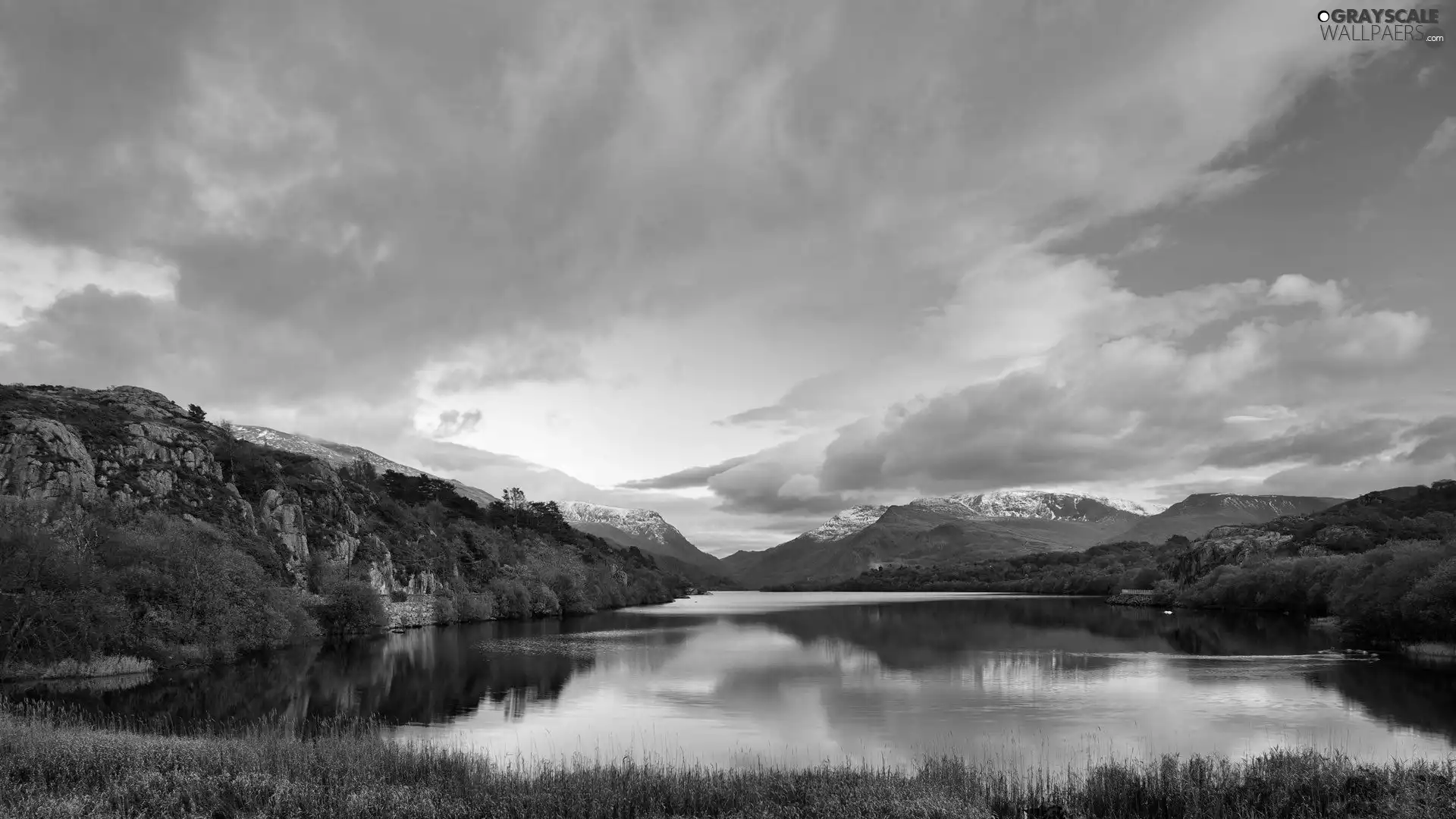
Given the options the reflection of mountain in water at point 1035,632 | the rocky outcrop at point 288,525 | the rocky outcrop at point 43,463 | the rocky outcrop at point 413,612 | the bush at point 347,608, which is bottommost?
the reflection of mountain in water at point 1035,632

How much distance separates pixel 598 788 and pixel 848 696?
3169cm

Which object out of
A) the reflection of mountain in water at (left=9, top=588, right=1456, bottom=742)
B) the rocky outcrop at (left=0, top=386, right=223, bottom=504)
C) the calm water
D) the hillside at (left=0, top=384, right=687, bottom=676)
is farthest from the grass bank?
the rocky outcrop at (left=0, top=386, right=223, bottom=504)

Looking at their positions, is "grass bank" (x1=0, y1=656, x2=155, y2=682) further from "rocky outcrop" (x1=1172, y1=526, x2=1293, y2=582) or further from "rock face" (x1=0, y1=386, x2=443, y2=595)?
"rocky outcrop" (x1=1172, y1=526, x2=1293, y2=582)

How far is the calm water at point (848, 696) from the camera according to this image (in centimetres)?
3691

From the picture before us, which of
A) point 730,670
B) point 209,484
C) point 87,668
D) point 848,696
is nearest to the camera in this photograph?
point 848,696

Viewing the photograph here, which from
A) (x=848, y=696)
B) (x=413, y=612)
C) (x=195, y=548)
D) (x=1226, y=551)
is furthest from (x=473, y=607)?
(x=1226, y=551)

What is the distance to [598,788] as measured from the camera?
76.4 ft

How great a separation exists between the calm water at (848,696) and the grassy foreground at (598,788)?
802 cm

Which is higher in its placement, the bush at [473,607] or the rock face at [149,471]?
the rock face at [149,471]

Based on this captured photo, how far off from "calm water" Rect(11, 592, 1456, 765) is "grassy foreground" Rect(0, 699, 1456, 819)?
26.3ft

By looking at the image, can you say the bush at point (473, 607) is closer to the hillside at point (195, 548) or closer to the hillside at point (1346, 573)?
the hillside at point (195, 548)

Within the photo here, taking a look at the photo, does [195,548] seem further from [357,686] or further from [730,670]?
[730,670]

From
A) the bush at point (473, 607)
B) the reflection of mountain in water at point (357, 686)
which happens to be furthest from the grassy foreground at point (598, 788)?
the bush at point (473, 607)

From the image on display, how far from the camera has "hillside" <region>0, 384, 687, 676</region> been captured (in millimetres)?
52594
